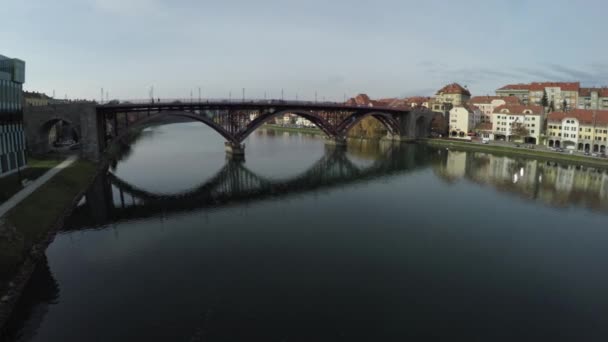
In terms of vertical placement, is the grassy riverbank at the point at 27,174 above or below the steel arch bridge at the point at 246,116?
below

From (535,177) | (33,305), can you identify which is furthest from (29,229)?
(535,177)

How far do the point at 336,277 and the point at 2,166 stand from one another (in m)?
31.0

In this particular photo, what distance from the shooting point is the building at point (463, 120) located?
8988 centimetres

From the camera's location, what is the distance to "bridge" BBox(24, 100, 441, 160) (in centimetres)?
4447

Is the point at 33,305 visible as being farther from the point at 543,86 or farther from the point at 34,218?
the point at 543,86

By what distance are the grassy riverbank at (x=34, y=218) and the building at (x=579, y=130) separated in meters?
75.1

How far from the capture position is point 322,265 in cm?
2025

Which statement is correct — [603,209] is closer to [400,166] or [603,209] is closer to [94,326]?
[400,166]

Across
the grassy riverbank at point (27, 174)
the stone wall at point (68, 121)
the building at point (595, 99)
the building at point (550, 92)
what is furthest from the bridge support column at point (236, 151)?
the building at point (595, 99)

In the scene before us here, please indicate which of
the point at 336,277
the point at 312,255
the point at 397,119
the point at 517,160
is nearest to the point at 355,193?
the point at 312,255

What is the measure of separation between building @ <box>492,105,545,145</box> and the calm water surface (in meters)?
39.8

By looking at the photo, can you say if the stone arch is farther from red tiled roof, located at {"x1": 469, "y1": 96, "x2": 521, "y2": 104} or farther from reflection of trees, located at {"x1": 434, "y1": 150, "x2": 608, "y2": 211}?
reflection of trees, located at {"x1": 434, "y1": 150, "x2": 608, "y2": 211}

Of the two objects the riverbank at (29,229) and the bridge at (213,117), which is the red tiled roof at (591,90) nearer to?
the bridge at (213,117)

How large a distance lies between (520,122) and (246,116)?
55734 mm
